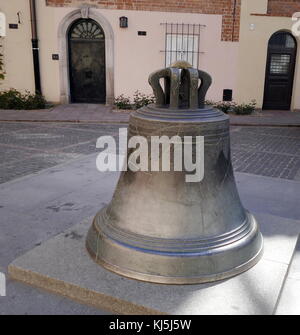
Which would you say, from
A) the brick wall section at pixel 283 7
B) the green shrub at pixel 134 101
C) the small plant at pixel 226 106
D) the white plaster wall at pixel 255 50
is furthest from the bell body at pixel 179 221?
the brick wall section at pixel 283 7

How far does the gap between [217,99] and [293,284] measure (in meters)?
12.1

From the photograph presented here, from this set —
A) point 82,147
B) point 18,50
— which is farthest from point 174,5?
point 82,147

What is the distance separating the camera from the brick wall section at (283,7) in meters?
13.3

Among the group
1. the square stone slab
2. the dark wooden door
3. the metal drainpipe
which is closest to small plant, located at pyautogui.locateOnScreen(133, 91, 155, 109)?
the dark wooden door

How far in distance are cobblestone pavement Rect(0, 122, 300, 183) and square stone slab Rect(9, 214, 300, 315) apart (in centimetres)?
300

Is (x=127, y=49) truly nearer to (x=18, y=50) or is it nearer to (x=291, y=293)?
(x=18, y=50)

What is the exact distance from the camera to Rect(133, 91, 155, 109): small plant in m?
13.6

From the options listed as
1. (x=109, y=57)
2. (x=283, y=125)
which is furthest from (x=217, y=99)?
(x=109, y=57)

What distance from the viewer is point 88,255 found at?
9.26 feet

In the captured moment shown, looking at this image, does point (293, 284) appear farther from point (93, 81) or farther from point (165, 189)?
point (93, 81)

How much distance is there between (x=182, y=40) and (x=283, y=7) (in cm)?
373

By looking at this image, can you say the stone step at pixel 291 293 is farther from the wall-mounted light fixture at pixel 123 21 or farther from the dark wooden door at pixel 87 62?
the dark wooden door at pixel 87 62
